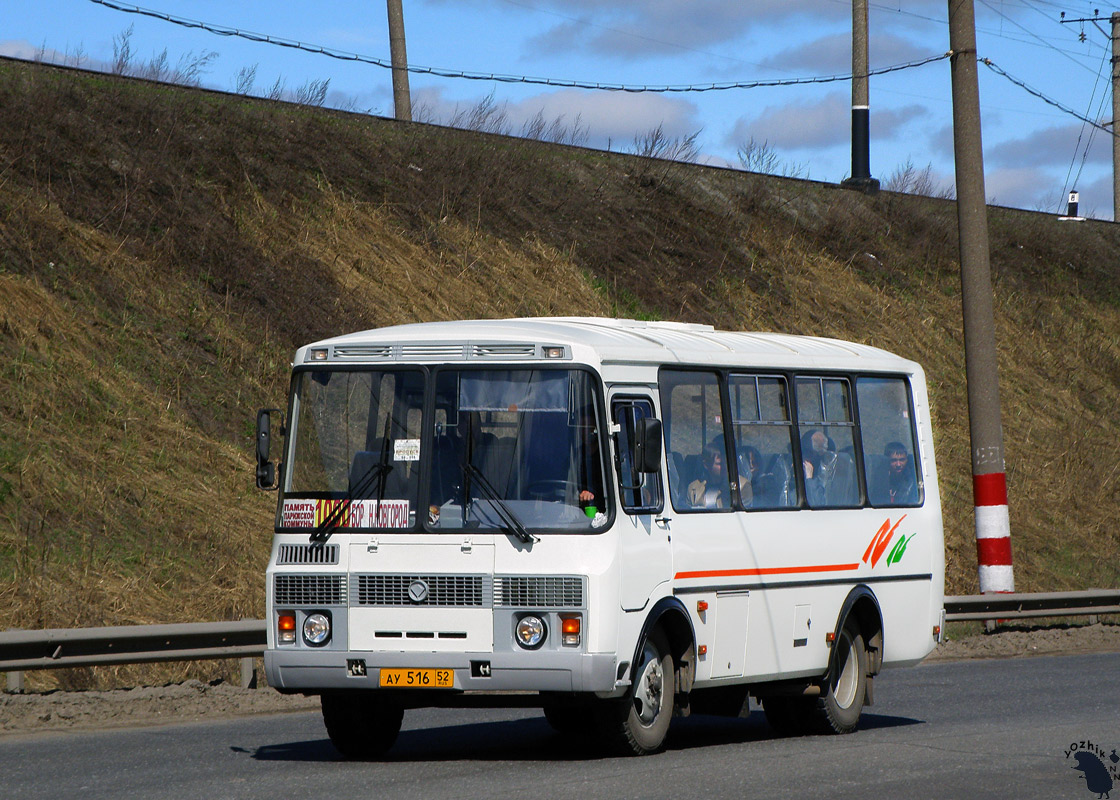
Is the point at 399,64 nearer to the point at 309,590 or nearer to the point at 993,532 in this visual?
the point at 993,532

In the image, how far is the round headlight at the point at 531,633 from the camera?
376 inches

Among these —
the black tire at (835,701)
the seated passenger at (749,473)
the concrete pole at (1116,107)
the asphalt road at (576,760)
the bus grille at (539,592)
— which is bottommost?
the asphalt road at (576,760)

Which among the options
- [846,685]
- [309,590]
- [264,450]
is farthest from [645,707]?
[264,450]

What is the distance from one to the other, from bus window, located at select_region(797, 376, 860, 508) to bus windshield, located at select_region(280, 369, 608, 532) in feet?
8.95

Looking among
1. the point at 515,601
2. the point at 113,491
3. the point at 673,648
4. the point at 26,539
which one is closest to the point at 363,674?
the point at 515,601

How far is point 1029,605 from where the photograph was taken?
20250 millimetres

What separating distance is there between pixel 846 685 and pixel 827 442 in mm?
1901

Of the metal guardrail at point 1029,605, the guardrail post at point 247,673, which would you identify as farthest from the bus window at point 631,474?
the metal guardrail at point 1029,605

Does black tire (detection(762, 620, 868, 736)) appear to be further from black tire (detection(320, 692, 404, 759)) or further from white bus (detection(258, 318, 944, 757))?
black tire (detection(320, 692, 404, 759))

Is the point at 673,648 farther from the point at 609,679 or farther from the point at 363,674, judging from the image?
the point at 363,674

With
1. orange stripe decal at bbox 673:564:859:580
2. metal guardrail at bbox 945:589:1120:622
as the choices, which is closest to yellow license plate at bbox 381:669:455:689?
orange stripe decal at bbox 673:564:859:580

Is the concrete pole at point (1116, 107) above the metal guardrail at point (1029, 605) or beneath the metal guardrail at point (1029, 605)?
above

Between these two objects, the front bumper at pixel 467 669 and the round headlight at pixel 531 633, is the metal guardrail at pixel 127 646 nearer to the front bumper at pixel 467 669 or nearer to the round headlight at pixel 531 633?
the front bumper at pixel 467 669

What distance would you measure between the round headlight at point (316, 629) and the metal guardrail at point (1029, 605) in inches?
436
